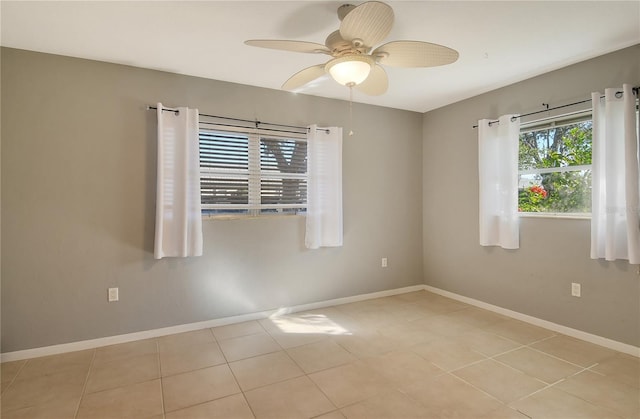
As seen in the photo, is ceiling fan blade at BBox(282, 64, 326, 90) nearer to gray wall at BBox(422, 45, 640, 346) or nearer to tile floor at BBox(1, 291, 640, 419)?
tile floor at BBox(1, 291, 640, 419)

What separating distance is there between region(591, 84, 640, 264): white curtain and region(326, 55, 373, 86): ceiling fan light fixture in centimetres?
203

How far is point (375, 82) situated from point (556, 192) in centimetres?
211

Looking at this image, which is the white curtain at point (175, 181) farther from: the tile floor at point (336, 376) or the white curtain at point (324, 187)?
the white curtain at point (324, 187)

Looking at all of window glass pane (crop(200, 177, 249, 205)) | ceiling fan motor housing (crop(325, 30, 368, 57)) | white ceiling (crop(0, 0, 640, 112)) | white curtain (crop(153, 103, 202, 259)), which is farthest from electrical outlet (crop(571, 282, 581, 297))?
white curtain (crop(153, 103, 202, 259))

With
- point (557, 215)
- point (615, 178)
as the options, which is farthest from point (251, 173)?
point (615, 178)

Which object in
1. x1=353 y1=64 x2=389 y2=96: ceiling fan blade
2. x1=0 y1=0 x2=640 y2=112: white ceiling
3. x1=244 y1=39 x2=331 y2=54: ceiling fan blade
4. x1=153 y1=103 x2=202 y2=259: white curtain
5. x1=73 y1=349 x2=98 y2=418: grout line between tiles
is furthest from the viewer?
x1=153 y1=103 x2=202 y2=259: white curtain

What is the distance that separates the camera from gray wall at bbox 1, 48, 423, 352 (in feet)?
8.26

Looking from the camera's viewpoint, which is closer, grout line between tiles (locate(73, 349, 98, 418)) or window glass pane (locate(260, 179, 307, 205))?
grout line between tiles (locate(73, 349, 98, 418))

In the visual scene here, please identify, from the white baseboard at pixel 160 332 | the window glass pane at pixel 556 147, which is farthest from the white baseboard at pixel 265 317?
the window glass pane at pixel 556 147

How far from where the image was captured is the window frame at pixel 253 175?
10.5 ft

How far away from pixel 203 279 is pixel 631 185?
11.8 feet

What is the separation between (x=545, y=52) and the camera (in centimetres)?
265

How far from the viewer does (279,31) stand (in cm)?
232

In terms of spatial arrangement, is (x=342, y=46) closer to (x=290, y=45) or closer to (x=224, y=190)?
(x=290, y=45)
